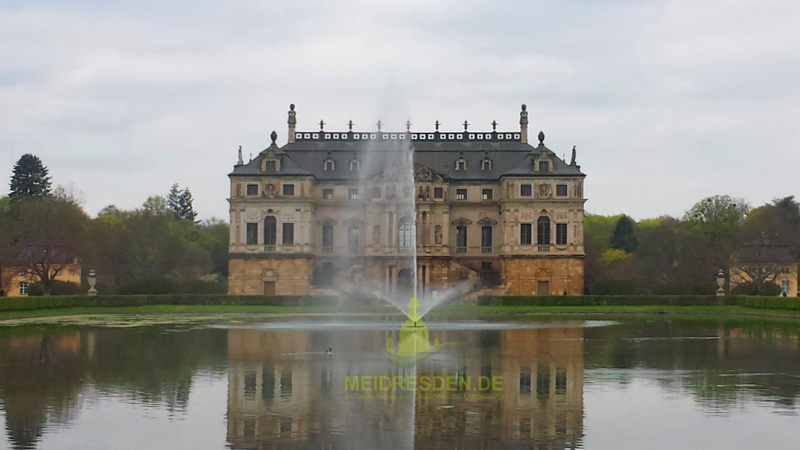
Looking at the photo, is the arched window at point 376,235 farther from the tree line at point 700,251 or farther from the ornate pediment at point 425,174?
the tree line at point 700,251

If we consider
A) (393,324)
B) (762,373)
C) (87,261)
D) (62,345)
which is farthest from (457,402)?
(87,261)

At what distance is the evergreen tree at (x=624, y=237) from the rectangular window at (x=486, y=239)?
46590 millimetres

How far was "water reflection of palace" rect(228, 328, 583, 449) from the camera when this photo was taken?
1820 centimetres

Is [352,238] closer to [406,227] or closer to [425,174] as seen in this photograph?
[406,227]

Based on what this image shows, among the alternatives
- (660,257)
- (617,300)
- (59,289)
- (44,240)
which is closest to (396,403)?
(617,300)

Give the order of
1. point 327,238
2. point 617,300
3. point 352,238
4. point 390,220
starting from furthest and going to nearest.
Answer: point 327,238
point 352,238
point 390,220
point 617,300

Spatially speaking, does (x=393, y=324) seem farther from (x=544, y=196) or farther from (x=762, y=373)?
(x=544, y=196)

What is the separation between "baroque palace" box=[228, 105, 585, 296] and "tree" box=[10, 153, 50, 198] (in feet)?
131

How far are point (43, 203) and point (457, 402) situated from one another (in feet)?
248

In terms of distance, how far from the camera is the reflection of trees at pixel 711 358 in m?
24.5

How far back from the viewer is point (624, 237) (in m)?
134

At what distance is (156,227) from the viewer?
10288 centimetres

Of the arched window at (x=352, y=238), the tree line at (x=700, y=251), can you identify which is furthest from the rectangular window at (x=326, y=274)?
the tree line at (x=700, y=251)

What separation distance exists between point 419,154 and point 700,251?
31410 mm
